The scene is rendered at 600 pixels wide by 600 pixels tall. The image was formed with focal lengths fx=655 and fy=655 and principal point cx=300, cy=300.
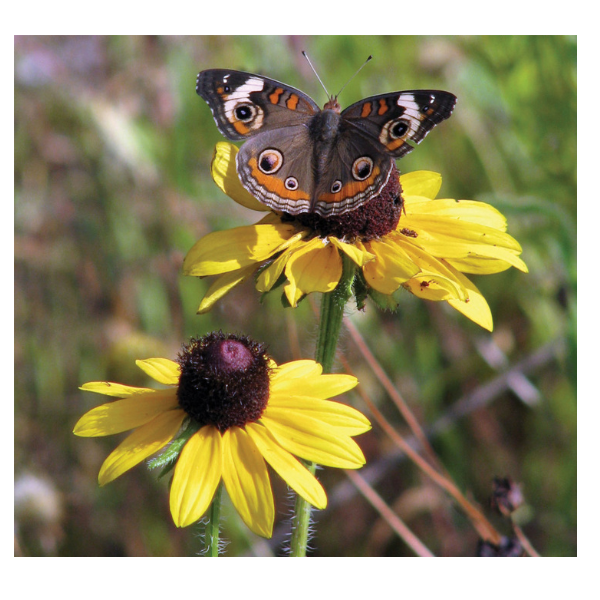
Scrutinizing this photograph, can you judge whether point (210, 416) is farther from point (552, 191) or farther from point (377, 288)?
point (552, 191)

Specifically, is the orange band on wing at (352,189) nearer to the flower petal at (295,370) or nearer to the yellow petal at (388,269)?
the yellow petal at (388,269)

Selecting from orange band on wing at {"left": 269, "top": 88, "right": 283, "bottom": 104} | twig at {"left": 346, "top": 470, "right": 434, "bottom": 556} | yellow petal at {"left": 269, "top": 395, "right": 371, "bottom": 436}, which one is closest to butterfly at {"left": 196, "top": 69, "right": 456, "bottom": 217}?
orange band on wing at {"left": 269, "top": 88, "right": 283, "bottom": 104}

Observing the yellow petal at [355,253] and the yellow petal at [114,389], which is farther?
the yellow petal at [114,389]

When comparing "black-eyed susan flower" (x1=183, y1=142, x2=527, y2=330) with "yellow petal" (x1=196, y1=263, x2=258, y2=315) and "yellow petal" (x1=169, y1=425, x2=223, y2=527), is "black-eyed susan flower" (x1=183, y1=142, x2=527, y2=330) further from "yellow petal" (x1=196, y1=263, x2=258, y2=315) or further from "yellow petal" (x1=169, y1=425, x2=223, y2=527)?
"yellow petal" (x1=169, y1=425, x2=223, y2=527)

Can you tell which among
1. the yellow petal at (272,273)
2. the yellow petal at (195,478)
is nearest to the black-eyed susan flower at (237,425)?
the yellow petal at (195,478)

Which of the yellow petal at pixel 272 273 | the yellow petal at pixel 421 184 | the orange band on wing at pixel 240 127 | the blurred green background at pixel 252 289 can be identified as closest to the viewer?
the yellow petal at pixel 272 273

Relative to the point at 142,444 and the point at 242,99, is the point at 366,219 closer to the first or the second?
the point at 242,99
